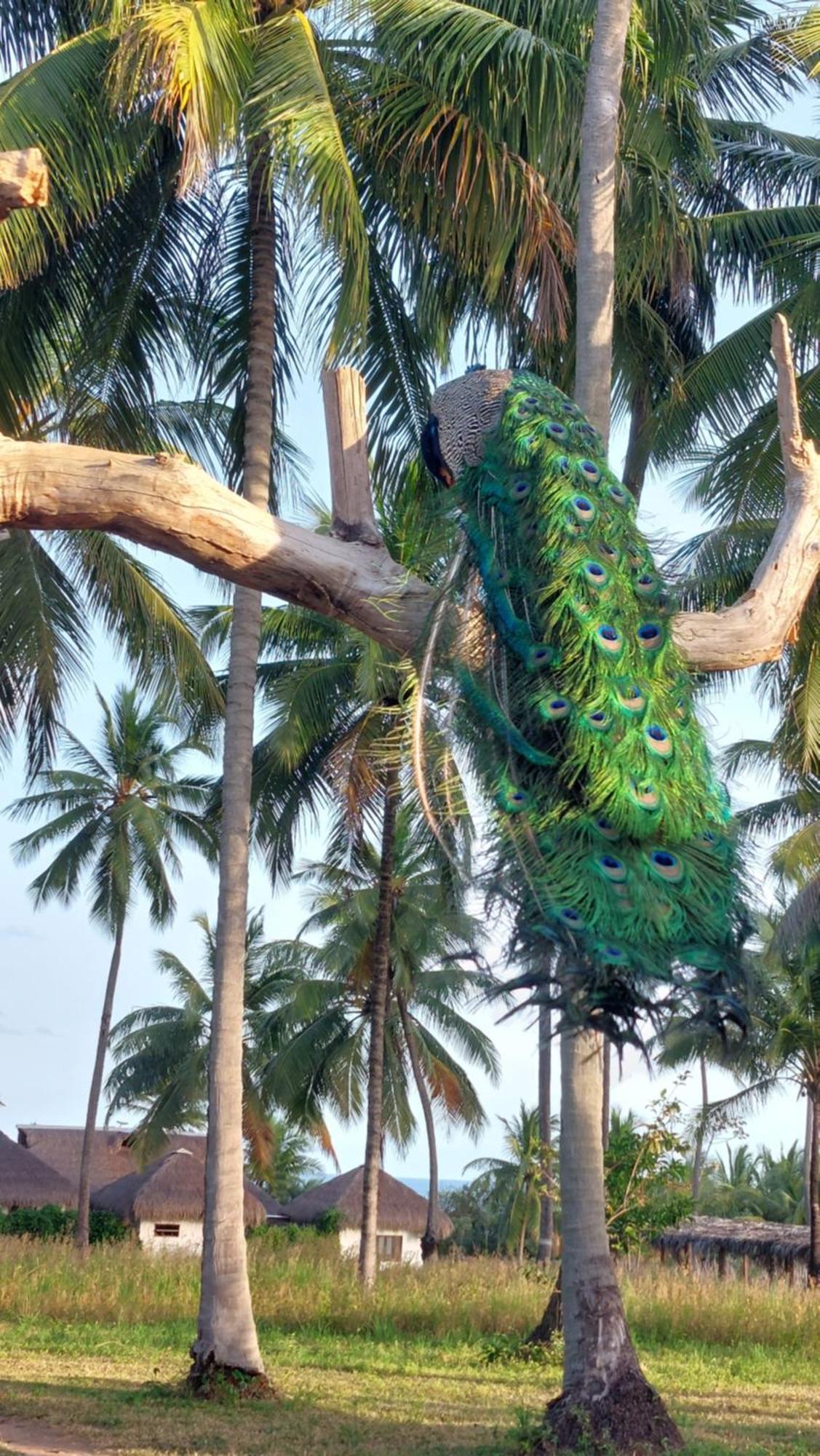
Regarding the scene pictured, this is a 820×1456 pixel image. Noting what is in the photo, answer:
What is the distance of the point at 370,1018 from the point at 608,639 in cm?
1756

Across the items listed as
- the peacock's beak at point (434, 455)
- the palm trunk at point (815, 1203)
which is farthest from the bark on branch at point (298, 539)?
the palm trunk at point (815, 1203)

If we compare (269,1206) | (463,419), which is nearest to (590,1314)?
(463,419)

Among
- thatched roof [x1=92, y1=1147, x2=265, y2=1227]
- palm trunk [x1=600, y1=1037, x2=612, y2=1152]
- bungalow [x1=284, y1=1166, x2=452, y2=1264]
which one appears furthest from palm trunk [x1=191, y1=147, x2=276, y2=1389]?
bungalow [x1=284, y1=1166, x2=452, y2=1264]

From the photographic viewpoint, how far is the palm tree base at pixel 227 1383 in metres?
9.53

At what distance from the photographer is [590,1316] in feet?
24.9

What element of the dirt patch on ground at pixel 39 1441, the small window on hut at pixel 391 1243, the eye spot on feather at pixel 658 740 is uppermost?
the eye spot on feather at pixel 658 740

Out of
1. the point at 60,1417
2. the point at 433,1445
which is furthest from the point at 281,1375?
the point at 433,1445

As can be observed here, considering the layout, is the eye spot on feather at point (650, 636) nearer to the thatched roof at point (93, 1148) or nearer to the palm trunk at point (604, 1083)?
the palm trunk at point (604, 1083)

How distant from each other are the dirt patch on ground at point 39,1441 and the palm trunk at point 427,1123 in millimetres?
16070

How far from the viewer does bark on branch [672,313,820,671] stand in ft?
17.7

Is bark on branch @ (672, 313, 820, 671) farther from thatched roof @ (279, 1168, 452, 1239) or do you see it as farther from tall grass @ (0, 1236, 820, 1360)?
thatched roof @ (279, 1168, 452, 1239)

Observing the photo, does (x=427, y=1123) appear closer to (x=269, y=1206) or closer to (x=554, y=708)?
(x=269, y=1206)

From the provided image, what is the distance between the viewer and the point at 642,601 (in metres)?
5.23

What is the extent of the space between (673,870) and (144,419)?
346 inches
